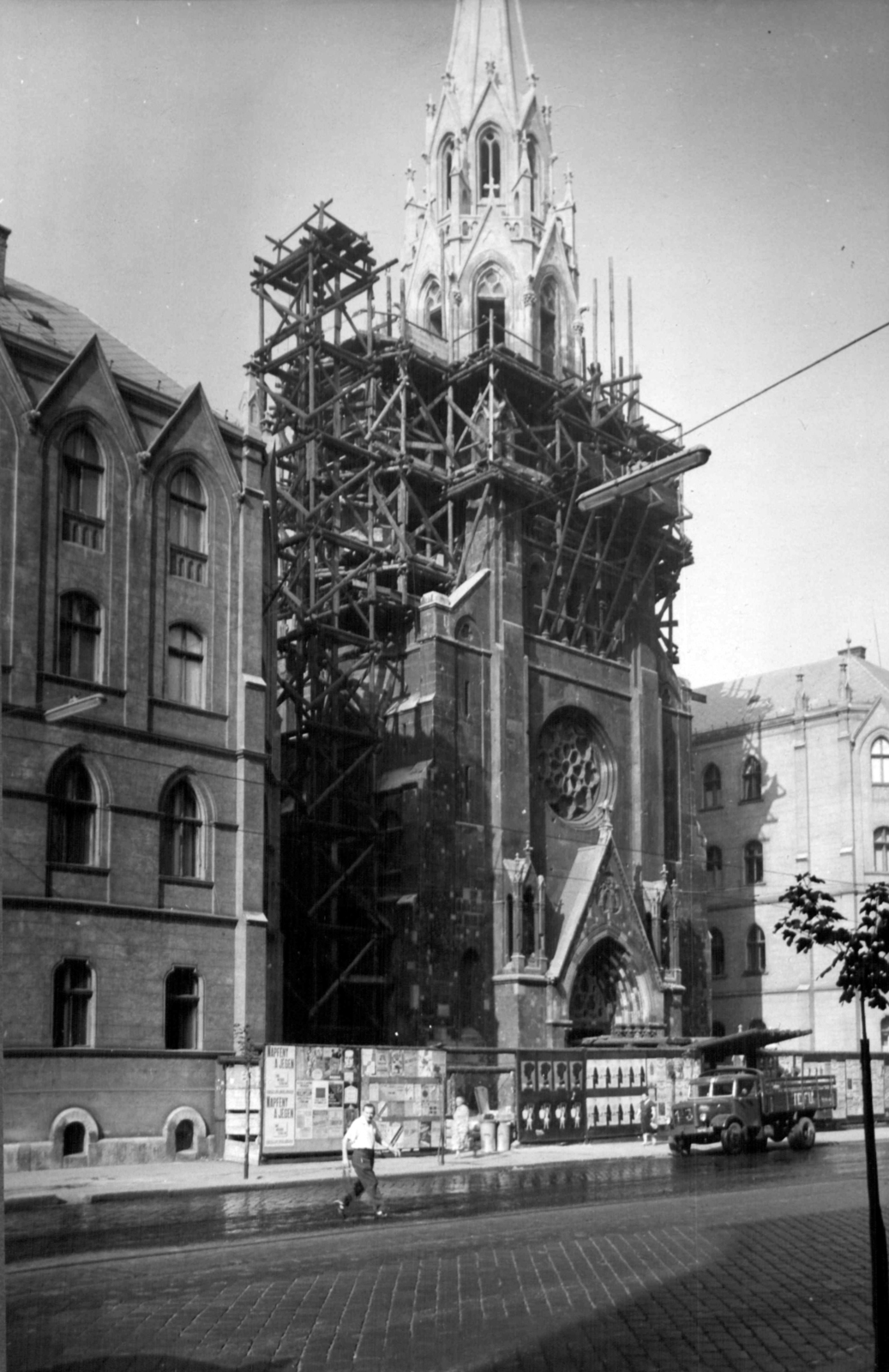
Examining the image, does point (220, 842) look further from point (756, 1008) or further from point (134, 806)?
point (756, 1008)

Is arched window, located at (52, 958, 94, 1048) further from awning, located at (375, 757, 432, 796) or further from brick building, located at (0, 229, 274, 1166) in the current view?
awning, located at (375, 757, 432, 796)

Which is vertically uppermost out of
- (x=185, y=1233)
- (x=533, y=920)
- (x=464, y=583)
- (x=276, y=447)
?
(x=276, y=447)

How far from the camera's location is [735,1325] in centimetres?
1231

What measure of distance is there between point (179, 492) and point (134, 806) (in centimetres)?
761

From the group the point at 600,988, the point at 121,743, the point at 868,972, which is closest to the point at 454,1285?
the point at 868,972

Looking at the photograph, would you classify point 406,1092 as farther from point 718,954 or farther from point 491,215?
point 491,215

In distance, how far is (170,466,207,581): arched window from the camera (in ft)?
115

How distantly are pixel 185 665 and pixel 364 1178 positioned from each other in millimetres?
16297

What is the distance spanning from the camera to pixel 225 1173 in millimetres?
28234

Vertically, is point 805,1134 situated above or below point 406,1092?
below

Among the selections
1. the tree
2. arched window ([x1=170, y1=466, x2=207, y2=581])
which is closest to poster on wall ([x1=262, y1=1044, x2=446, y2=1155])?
arched window ([x1=170, y1=466, x2=207, y2=581])

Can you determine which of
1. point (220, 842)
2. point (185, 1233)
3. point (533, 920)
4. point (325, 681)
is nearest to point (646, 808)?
point (533, 920)

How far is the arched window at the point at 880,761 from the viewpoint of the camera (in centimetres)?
6300

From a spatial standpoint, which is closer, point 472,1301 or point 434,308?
point 472,1301
